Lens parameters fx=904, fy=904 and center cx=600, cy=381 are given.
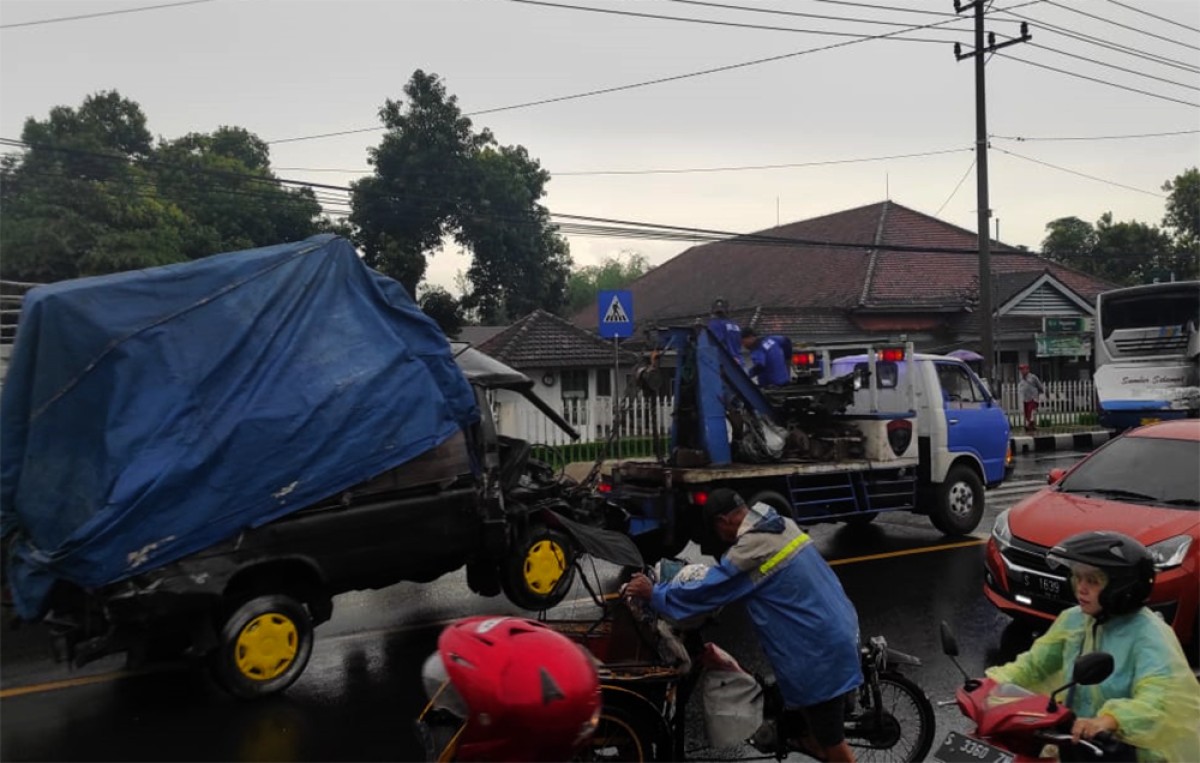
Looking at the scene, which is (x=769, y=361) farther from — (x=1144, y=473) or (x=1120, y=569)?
(x=1120, y=569)

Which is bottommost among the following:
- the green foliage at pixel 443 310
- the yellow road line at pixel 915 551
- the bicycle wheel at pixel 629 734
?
the yellow road line at pixel 915 551

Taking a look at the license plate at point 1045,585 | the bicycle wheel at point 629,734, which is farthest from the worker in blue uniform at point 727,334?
the bicycle wheel at point 629,734

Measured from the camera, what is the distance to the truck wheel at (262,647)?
18.1 ft

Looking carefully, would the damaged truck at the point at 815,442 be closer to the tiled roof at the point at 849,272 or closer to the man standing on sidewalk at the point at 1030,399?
the man standing on sidewalk at the point at 1030,399

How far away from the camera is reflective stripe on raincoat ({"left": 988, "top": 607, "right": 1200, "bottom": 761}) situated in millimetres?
2744

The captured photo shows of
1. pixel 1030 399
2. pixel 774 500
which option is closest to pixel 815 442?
pixel 774 500

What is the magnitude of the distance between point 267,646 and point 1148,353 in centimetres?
1890

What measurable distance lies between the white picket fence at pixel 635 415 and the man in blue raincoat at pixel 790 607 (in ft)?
19.2

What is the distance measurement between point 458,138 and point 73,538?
90.0 ft

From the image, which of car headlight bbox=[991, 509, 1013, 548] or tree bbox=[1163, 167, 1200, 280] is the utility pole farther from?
tree bbox=[1163, 167, 1200, 280]

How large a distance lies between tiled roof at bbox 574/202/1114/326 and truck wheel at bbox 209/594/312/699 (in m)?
22.3

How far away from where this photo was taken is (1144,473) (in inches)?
270

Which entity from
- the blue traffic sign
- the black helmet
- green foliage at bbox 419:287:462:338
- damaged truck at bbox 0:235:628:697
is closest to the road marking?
damaged truck at bbox 0:235:628:697

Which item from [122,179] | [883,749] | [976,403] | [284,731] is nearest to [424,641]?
[284,731]
